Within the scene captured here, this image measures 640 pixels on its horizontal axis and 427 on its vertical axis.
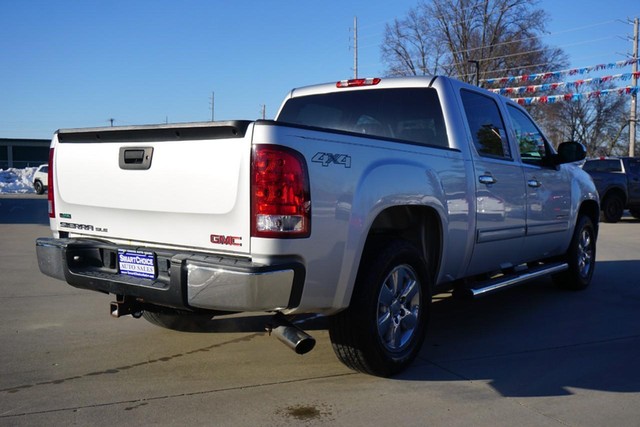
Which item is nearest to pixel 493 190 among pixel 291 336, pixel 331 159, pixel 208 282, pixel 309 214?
pixel 331 159

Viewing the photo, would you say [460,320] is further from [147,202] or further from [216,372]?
[147,202]

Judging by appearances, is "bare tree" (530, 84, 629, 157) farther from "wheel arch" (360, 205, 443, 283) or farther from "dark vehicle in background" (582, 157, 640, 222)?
"wheel arch" (360, 205, 443, 283)

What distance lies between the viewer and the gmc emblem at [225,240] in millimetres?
3330

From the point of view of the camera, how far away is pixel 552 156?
625 cm

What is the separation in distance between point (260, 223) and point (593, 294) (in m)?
5.12

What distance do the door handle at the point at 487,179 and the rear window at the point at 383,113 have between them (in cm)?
39

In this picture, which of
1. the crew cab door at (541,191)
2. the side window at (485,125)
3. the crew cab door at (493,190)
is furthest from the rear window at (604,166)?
the side window at (485,125)

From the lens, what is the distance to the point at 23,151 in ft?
196

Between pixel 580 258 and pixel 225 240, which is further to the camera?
pixel 580 258

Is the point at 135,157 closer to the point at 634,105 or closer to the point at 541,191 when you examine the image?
the point at 541,191

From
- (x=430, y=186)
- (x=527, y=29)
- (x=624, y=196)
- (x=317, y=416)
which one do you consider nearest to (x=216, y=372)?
(x=317, y=416)

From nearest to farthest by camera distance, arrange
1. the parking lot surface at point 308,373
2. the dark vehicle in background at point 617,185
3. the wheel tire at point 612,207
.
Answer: the parking lot surface at point 308,373
the dark vehicle in background at point 617,185
the wheel tire at point 612,207

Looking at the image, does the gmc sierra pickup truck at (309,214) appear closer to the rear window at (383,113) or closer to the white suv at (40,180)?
the rear window at (383,113)

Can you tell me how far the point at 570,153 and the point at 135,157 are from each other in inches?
172
